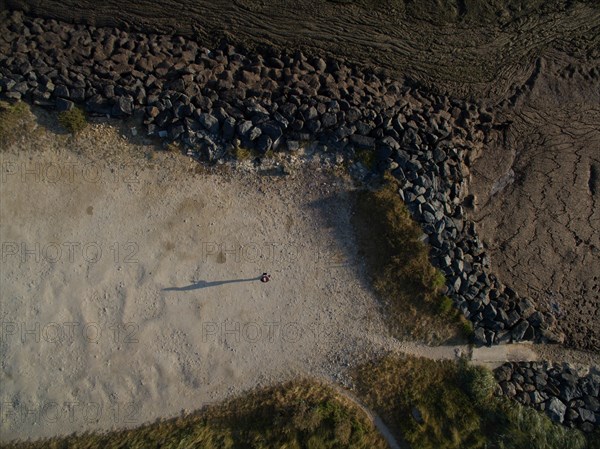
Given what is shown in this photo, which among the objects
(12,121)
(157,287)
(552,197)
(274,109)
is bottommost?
(157,287)

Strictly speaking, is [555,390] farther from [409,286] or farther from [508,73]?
[508,73]

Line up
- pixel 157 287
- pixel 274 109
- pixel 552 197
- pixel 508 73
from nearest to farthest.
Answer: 1. pixel 157 287
2. pixel 274 109
3. pixel 552 197
4. pixel 508 73

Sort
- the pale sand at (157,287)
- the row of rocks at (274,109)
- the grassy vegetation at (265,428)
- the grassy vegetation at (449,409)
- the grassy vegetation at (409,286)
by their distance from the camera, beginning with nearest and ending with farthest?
1. the grassy vegetation at (265,428)
2. the grassy vegetation at (449,409)
3. the pale sand at (157,287)
4. the grassy vegetation at (409,286)
5. the row of rocks at (274,109)

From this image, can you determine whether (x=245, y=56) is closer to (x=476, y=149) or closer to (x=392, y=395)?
(x=476, y=149)

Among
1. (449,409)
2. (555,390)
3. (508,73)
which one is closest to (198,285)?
(449,409)

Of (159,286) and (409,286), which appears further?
(409,286)

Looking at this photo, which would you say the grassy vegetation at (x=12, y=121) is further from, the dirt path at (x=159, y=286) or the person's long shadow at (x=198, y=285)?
the person's long shadow at (x=198, y=285)

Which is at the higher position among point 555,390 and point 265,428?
point 555,390

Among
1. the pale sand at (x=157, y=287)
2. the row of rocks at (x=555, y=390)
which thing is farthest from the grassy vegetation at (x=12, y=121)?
the row of rocks at (x=555, y=390)
